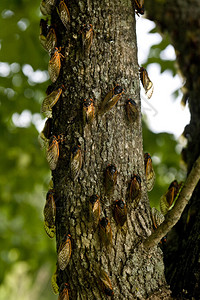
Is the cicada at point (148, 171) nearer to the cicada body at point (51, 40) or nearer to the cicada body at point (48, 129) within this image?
the cicada body at point (48, 129)

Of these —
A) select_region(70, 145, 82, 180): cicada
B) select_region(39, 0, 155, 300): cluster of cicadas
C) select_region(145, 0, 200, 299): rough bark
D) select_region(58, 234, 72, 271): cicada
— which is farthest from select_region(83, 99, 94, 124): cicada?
select_region(145, 0, 200, 299): rough bark

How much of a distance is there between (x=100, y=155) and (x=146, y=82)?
1.72 ft

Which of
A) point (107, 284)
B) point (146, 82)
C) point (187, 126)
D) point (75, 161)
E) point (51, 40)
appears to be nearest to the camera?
point (107, 284)

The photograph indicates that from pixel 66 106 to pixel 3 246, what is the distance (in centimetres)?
251

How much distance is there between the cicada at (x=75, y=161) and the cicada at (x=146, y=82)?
0.54 metres

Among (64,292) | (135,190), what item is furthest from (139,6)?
(64,292)

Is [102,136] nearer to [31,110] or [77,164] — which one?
[77,164]

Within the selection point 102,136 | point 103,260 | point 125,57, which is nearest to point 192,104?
point 125,57

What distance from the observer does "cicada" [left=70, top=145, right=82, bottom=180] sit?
4.08ft

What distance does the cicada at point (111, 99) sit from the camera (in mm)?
1285

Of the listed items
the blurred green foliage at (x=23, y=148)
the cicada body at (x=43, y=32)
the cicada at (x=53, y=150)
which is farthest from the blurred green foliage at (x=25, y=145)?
the cicada at (x=53, y=150)

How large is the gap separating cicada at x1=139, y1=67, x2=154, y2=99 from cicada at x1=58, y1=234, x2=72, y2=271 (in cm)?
80

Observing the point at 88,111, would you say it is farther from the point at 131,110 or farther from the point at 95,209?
the point at 95,209

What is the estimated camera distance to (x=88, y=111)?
50.0 inches
